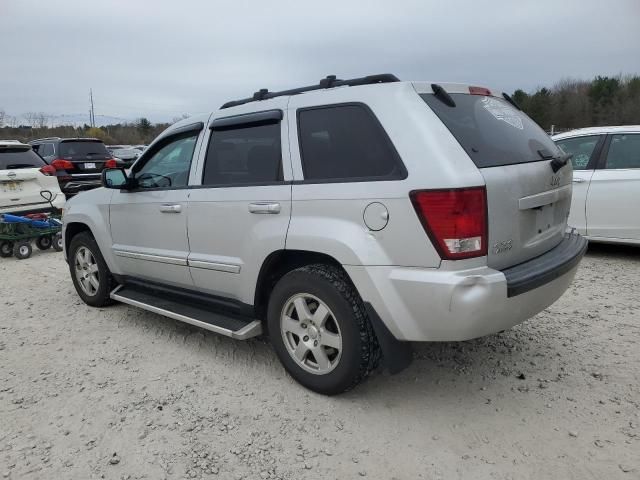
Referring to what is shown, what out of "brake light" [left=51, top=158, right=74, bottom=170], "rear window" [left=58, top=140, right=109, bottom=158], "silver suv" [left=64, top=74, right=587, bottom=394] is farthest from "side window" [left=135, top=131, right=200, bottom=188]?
"rear window" [left=58, top=140, right=109, bottom=158]

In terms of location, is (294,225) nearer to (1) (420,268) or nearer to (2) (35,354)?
(1) (420,268)

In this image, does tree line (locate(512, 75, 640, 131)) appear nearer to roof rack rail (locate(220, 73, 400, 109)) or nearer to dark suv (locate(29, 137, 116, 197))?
dark suv (locate(29, 137, 116, 197))

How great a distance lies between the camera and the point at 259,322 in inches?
137

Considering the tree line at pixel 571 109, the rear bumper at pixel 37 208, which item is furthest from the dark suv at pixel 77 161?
the tree line at pixel 571 109

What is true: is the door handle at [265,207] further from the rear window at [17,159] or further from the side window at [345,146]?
the rear window at [17,159]

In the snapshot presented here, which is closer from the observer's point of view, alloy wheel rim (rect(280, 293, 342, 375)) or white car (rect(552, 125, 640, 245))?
alloy wheel rim (rect(280, 293, 342, 375))

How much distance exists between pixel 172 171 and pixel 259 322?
5.04ft

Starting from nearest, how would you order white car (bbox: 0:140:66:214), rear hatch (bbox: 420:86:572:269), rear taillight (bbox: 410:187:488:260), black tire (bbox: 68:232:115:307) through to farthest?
rear taillight (bbox: 410:187:488:260) → rear hatch (bbox: 420:86:572:269) → black tire (bbox: 68:232:115:307) → white car (bbox: 0:140:66:214)

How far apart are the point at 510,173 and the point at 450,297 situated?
80cm

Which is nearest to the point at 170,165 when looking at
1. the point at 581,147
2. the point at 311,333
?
the point at 311,333

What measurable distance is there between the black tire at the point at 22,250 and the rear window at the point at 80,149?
476 cm

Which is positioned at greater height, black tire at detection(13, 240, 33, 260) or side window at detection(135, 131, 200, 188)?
side window at detection(135, 131, 200, 188)

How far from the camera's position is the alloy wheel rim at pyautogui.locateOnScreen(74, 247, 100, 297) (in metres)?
5.03

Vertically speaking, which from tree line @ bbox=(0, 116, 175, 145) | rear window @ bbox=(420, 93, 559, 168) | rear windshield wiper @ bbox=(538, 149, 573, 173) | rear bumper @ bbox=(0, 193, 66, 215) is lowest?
rear bumper @ bbox=(0, 193, 66, 215)
